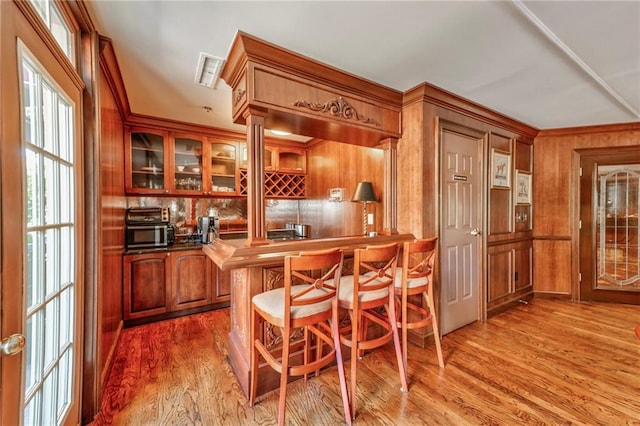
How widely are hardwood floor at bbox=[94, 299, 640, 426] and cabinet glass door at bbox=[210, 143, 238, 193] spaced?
194 centimetres

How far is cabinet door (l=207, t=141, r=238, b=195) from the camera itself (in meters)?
3.72

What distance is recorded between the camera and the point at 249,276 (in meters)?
1.88

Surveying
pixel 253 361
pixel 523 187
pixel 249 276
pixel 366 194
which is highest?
pixel 523 187

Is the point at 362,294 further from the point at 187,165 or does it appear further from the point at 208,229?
the point at 187,165

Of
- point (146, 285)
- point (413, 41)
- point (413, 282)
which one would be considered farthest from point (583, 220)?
point (146, 285)

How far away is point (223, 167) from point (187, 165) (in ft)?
1.57

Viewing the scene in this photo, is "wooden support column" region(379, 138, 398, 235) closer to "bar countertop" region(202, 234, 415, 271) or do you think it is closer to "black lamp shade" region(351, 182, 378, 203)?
"black lamp shade" region(351, 182, 378, 203)

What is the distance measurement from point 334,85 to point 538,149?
354cm

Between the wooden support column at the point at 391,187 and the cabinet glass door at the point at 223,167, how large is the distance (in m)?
2.31

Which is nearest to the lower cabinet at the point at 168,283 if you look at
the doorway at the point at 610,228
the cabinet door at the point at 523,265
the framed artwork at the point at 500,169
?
the framed artwork at the point at 500,169

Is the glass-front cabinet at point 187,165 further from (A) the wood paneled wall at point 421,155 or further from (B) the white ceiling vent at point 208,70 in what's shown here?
(A) the wood paneled wall at point 421,155

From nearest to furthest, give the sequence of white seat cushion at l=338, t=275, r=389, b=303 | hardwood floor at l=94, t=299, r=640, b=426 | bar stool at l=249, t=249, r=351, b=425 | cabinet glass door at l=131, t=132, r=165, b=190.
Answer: bar stool at l=249, t=249, r=351, b=425 < hardwood floor at l=94, t=299, r=640, b=426 < white seat cushion at l=338, t=275, r=389, b=303 < cabinet glass door at l=131, t=132, r=165, b=190

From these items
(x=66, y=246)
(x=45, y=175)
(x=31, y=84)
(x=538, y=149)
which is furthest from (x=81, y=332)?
(x=538, y=149)

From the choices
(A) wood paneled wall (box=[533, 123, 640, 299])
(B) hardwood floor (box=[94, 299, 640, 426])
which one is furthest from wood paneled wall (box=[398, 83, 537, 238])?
(A) wood paneled wall (box=[533, 123, 640, 299])
